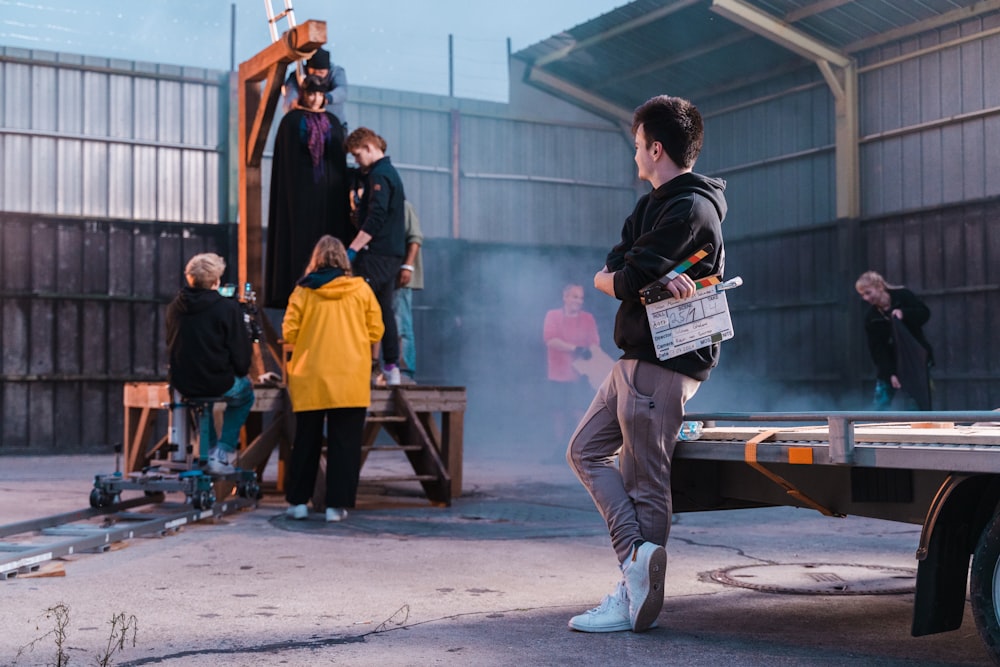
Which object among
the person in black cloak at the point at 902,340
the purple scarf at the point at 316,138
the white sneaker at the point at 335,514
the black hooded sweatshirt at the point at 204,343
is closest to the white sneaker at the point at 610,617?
the white sneaker at the point at 335,514

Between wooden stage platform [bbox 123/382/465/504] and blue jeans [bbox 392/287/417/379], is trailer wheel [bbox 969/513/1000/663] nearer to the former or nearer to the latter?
wooden stage platform [bbox 123/382/465/504]

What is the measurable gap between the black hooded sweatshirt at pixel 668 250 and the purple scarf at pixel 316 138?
513cm

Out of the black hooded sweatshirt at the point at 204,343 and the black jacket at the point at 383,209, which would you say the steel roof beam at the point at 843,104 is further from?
the black hooded sweatshirt at the point at 204,343

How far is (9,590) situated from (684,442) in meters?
2.91

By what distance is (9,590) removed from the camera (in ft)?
16.0

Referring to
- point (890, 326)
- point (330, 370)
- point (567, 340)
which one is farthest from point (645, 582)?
point (567, 340)

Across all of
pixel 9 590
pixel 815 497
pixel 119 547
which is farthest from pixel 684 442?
pixel 119 547

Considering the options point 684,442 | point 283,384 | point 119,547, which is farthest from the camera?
point 283,384

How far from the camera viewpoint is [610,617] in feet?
13.2

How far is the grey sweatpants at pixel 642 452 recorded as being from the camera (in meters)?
3.94

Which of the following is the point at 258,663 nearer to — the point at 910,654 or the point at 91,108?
the point at 910,654

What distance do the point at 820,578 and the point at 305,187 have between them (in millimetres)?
5117

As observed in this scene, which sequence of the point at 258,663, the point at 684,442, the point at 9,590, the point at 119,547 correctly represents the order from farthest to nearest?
the point at 119,547 < the point at 9,590 < the point at 684,442 < the point at 258,663

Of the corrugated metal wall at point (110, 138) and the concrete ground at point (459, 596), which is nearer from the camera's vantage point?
the concrete ground at point (459, 596)
